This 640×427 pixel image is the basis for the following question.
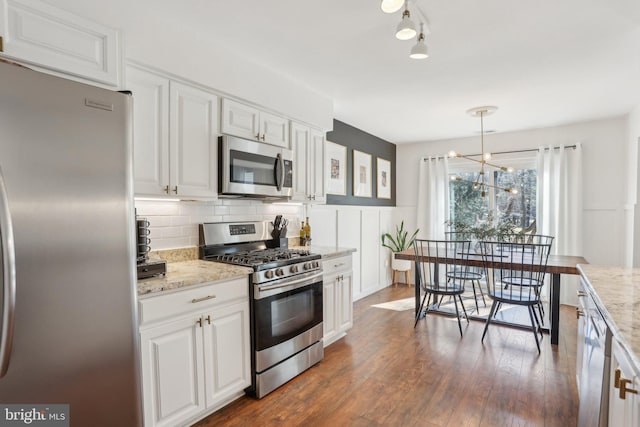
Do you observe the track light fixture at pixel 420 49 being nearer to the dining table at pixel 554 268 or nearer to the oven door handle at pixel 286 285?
the oven door handle at pixel 286 285

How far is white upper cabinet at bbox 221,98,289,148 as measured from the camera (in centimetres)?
250

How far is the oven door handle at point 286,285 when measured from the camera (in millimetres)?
2283

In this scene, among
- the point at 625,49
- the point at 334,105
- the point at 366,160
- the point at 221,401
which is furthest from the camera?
the point at 366,160

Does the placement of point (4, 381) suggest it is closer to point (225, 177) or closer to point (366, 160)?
point (225, 177)

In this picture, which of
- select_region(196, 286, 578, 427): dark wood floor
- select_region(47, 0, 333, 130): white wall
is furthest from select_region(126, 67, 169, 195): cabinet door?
select_region(196, 286, 578, 427): dark wood floor

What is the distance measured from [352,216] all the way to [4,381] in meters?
3.91

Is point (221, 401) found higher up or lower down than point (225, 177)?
lower down

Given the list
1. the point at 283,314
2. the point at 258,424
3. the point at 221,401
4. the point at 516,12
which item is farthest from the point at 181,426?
the point at 516,12

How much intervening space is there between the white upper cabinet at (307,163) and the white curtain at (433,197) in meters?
2.73

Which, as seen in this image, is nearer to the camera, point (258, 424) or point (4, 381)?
point (4, 381)

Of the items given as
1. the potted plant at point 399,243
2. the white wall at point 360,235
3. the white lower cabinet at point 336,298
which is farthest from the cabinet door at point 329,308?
the potted plant at point 399,243

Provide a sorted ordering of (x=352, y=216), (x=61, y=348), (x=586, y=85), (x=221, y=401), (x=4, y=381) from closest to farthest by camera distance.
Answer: (x=4, y=381)
(x=61, y=348)
(x=221, y=401)
(x=586, y=85)
(x=352, y=216)

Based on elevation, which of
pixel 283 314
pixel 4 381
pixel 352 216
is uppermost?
pixel 352 216

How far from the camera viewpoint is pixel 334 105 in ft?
12.5
